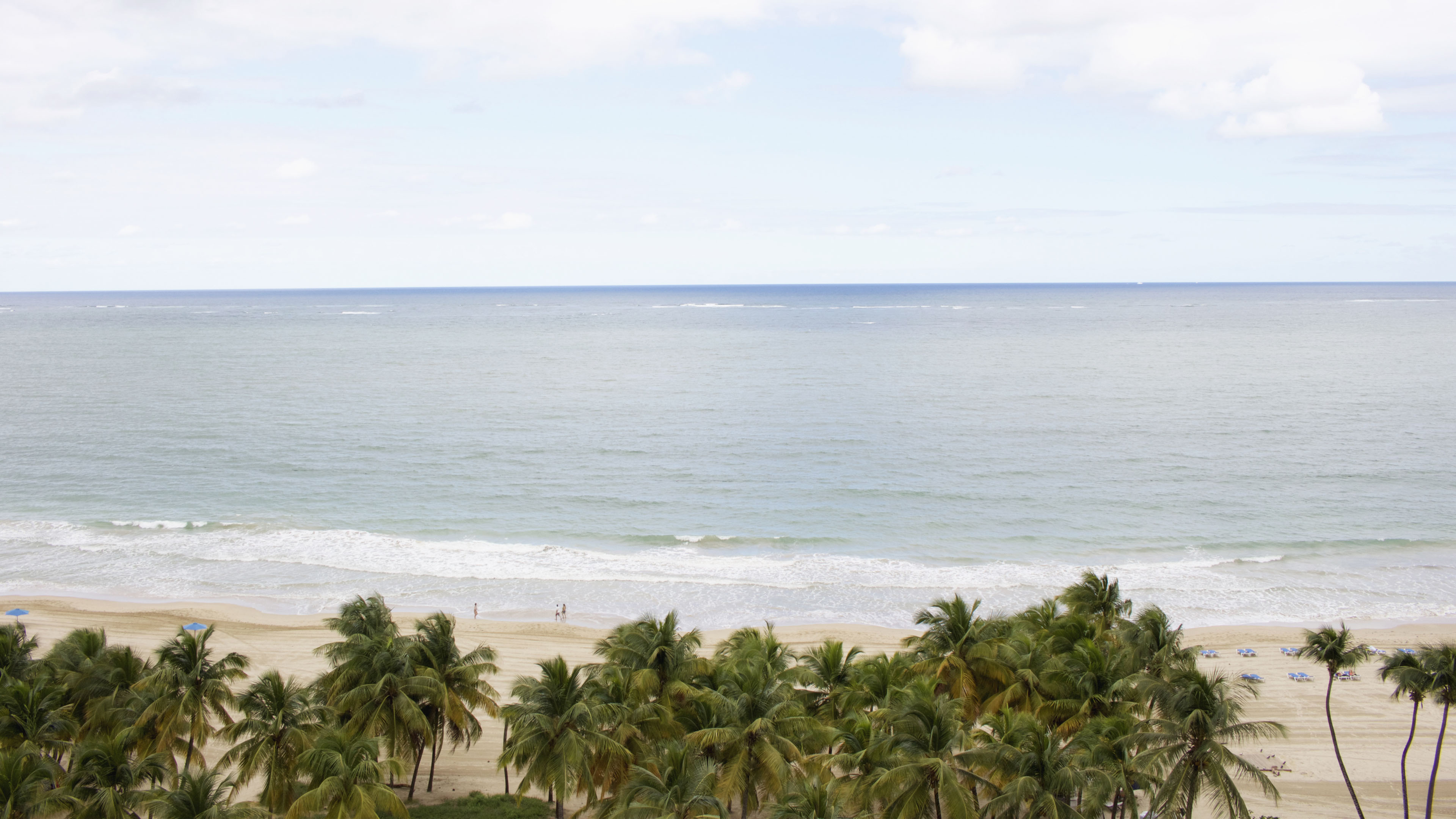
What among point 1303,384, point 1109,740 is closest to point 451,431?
point 1109,740

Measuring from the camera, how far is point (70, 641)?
2456cm

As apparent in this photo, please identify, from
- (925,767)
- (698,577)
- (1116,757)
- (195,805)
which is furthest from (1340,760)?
(698,577)

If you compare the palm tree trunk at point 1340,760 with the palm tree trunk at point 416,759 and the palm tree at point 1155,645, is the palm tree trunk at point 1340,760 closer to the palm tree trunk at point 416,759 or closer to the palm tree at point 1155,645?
the palm tree at point 1155,645

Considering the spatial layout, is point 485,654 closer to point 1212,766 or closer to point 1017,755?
point 1017,755

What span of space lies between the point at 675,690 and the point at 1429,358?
14228 cm

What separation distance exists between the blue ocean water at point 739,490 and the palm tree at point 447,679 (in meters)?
16.6

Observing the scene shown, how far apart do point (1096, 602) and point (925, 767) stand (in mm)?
11744

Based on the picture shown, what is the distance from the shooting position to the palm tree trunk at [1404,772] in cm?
2292

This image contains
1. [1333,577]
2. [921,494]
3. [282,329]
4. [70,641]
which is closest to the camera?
[70,641]

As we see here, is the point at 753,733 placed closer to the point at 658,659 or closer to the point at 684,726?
the point at 684,726

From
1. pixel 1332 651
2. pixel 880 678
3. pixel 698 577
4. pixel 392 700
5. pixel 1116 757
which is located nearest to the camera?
pixel 1116 757

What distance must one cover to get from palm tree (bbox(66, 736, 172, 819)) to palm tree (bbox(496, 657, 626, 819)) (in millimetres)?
7320

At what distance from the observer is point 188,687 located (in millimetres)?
22438

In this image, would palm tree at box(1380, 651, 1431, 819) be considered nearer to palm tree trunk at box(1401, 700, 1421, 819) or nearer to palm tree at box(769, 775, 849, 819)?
palm tree trunk at box(1401, 700, 1421, 819)
